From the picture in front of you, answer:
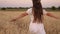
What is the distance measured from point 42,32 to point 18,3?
0.85 m

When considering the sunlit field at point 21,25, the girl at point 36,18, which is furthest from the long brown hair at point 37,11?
the sunlit field at point 21,25

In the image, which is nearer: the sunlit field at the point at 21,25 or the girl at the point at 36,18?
the girl at the point at 36,18

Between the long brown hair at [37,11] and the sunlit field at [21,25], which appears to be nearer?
the long brown hair at [37,11]

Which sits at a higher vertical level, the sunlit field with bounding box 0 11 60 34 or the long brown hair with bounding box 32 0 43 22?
the long brown hair with bounding box 32 0 43 22

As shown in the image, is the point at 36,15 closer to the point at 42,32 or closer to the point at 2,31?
the point at 42,32

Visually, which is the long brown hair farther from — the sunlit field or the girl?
the sunlit field

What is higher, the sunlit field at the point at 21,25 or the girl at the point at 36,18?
the girl at the point at 36,18

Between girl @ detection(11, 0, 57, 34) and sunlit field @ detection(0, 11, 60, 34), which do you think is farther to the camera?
sunlit field @ detection(0, 11, 60, 34)

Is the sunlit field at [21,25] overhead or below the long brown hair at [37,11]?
below

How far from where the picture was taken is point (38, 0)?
1.47 meters

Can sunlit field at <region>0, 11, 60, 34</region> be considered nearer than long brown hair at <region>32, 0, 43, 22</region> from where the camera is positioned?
No

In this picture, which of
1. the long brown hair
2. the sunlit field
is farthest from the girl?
the sunlit field

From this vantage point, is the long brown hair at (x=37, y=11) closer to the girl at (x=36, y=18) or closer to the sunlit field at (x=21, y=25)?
the girl at (x=36, y=18)

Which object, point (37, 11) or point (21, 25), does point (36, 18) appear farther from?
point (21, 25)
